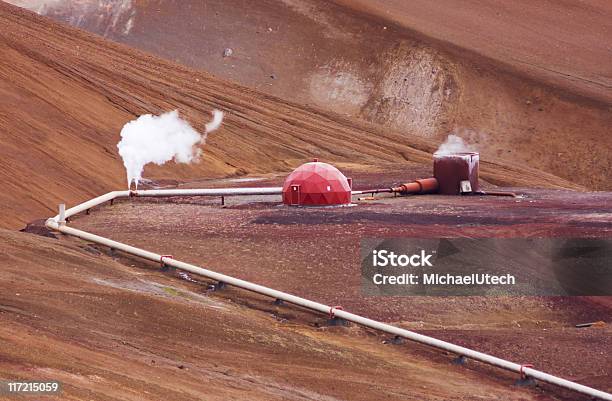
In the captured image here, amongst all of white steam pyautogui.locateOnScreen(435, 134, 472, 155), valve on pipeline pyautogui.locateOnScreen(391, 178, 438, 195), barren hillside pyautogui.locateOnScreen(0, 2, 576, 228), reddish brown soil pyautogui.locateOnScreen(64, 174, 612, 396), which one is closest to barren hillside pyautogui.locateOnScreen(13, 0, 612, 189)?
white steam pyautogui.locateOnScreen(435, 134, 472, 155)

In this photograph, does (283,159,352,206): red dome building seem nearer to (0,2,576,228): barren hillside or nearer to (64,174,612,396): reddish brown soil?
(64,174,612,396): reddish brown soil

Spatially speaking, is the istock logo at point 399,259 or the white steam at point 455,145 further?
the white steam at point 455,145

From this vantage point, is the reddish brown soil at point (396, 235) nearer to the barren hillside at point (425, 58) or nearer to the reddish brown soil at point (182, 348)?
the reddish brown soil at point (182, 348)

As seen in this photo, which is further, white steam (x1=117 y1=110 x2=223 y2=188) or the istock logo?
white steam (x1=117 y1=110 x2=223 y2=188)

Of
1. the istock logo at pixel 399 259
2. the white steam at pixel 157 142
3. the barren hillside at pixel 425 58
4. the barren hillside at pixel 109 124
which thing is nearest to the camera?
the istock logo at pixel 399 259

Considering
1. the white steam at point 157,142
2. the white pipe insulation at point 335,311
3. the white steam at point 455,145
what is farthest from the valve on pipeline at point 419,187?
the white steam at point 455,145

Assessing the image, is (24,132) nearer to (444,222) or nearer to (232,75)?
(444,222)
